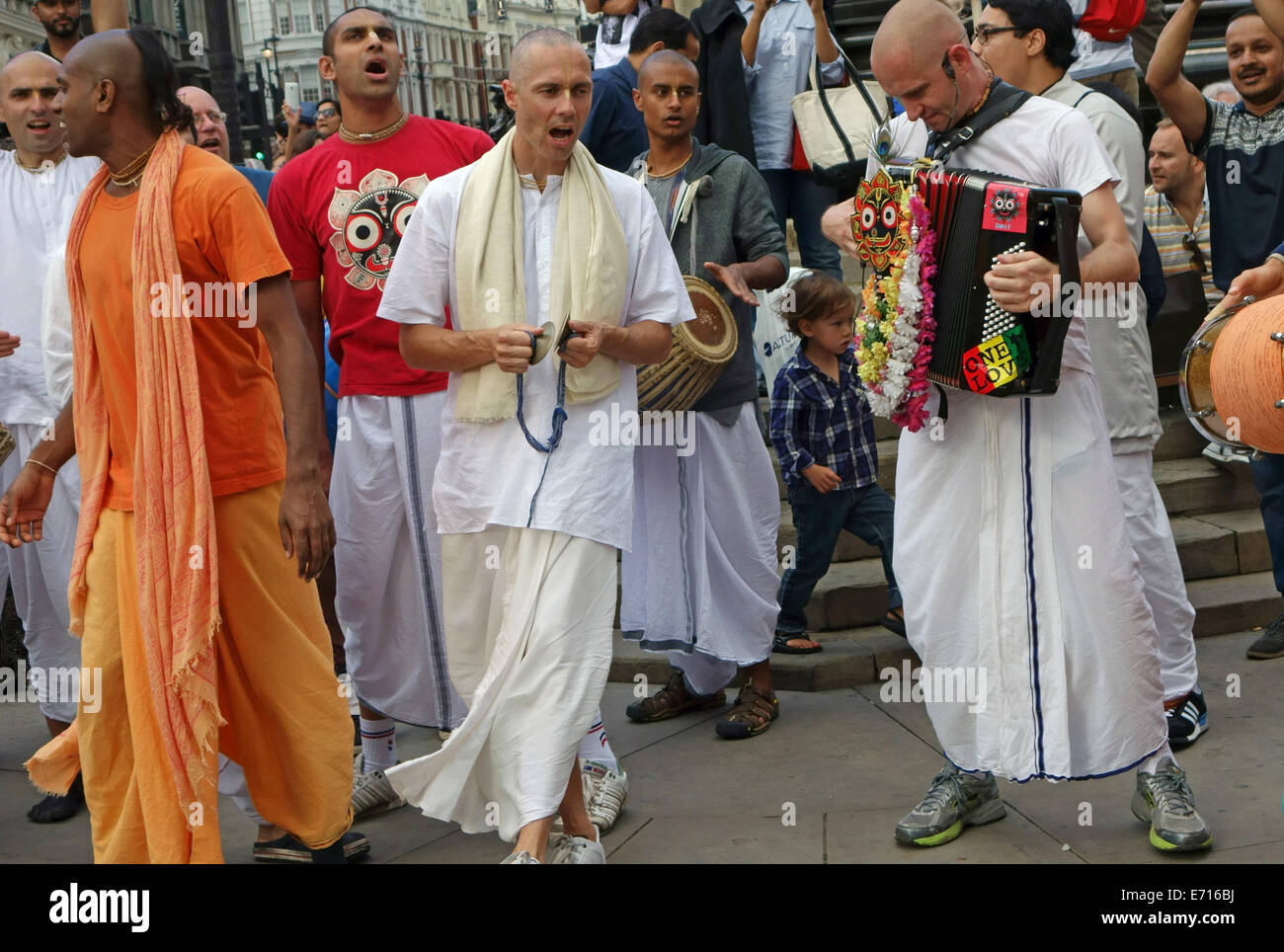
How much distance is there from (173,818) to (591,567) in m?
1.35

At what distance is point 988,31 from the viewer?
4930 millimetres

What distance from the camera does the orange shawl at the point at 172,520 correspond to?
4.06 m

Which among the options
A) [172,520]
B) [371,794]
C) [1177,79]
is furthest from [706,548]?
[1177,79]

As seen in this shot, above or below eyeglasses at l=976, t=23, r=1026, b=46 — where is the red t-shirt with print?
below

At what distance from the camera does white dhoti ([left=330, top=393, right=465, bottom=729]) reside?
16.9 ft

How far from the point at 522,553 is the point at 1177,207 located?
16.6 feet

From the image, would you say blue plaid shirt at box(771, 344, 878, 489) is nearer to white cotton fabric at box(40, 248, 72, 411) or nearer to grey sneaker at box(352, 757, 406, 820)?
grey sneaker at box(352, 757, 406, 820)

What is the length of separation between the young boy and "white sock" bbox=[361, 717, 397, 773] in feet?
6.32

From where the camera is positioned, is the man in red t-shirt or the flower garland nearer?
the flower garland

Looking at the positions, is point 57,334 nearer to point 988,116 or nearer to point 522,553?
point 522,553

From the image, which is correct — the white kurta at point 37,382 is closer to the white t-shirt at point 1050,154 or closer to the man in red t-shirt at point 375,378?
the man in red t-shirt at point 375,378

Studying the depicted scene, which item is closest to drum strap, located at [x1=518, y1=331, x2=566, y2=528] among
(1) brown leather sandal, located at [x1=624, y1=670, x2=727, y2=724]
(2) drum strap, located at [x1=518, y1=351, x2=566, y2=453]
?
(2) drum strap, located at [x1=518, y1=351, x2=566, y2=453]

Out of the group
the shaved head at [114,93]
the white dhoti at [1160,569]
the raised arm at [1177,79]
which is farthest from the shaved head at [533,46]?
the raised arm at [1177,79]
